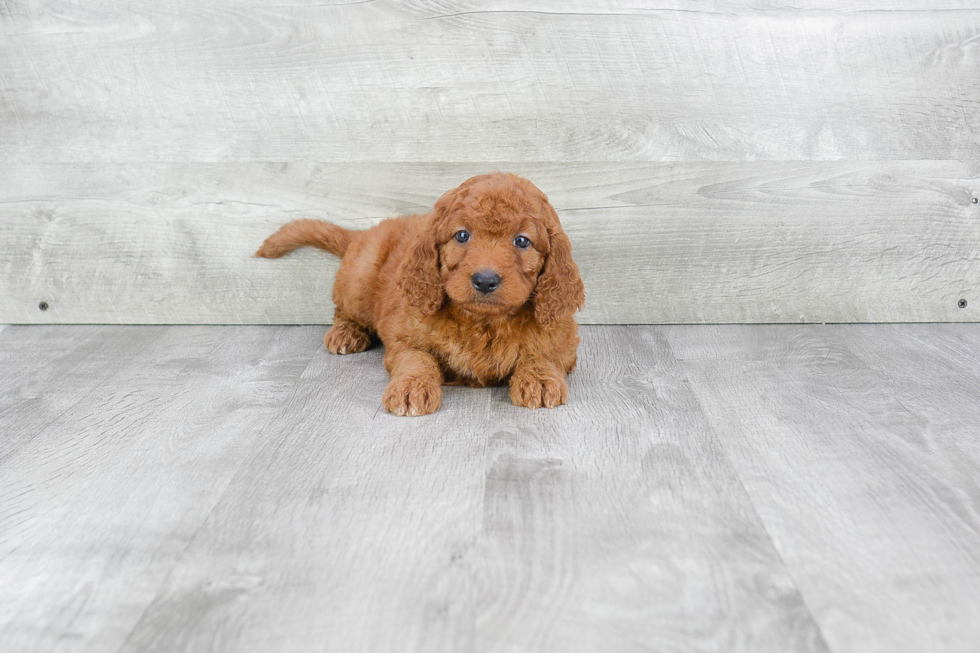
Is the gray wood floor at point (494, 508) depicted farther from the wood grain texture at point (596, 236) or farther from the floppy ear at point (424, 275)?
the wood grain texture at point (596, 236)

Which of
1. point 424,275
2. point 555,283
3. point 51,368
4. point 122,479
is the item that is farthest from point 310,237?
point 122,479

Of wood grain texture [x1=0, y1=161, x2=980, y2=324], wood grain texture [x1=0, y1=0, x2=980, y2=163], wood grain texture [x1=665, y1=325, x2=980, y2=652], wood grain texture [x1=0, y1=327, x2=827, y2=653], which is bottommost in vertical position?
wood grain texture [x1=665, y1=325, x2=980, y2=652]

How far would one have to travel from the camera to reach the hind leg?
281 centimetres

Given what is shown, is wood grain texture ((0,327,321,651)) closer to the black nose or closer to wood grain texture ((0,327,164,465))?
wood grain texture ((0,327,164,465))

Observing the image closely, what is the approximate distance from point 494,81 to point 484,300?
3.44 ft

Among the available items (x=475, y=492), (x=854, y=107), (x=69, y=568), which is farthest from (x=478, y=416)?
(x=854, y=107)

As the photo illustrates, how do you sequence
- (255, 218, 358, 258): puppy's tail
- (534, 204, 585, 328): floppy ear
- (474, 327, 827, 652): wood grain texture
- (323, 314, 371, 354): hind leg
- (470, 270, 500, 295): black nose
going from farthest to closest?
(255, 218, 358, 258): puppy's tail, (323, 314, 371, 354): hind leg, (534, 204, 585, 328): floppy ear, (470, 270, 500, 295): black nose, (474, 327, 827, 652): wood grain texture

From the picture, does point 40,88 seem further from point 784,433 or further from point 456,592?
point 784,433

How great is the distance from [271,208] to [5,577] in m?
1.76

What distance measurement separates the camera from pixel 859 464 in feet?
6.41

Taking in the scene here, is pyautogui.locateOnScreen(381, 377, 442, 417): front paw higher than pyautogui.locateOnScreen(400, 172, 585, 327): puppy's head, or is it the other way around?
pyautogui.locateOnScreen(400, 172, 585, 327): puppy's head

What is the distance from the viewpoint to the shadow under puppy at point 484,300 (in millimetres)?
2203

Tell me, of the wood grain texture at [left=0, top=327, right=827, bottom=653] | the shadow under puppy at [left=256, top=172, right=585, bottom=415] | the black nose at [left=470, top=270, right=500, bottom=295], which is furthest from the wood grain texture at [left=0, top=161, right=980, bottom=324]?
the black nose at [left=470, top=270, right=500, bottom=295]

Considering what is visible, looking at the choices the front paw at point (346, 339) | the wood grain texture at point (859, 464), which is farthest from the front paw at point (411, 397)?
the wood grain texture at point (859, 464)
